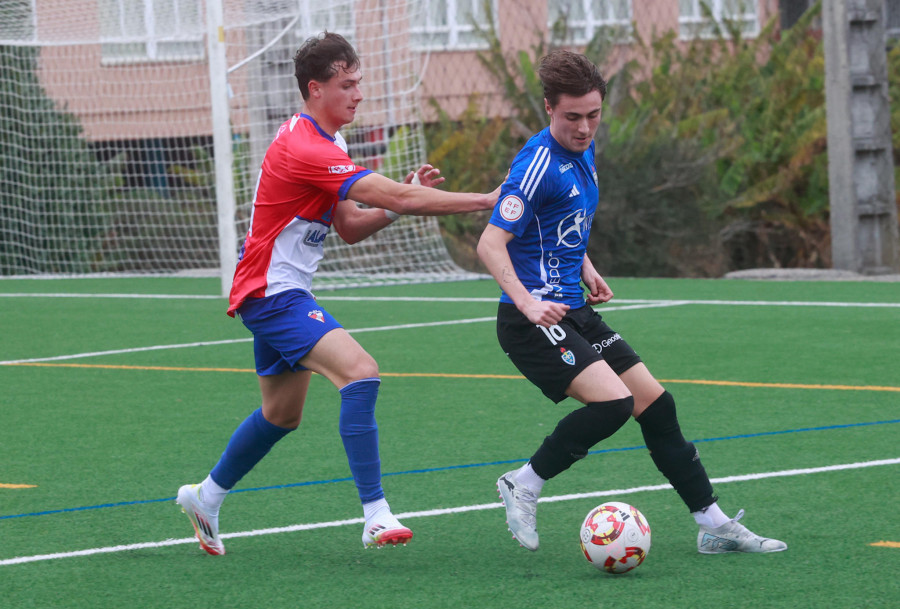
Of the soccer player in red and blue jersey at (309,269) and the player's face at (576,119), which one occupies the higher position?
the player's face at (576,119)

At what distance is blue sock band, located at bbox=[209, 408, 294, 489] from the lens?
5.35 meters

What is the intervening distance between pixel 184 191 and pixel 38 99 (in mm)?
2249

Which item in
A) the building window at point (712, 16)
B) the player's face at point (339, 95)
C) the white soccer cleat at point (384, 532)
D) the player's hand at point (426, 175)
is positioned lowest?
the white soccer cleat at point (384, 532)

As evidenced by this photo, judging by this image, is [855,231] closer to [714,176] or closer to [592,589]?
[714,176]

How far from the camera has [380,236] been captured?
18.2 metres

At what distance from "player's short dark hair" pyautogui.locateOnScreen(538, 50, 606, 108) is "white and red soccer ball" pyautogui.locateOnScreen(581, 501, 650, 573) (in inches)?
57.2

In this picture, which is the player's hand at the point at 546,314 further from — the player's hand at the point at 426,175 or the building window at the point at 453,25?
the building window at the point at 453,25

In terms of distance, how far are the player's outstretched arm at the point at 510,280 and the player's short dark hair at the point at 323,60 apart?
0.83 m

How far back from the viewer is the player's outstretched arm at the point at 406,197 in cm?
501

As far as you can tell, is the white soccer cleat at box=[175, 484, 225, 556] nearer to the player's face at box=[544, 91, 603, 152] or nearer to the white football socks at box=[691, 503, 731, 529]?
the white football socks at box=[691, 503, 731, 529]

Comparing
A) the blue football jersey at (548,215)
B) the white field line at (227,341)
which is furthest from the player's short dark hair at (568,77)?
the white field line at (227,341)

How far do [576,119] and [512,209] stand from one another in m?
0.39

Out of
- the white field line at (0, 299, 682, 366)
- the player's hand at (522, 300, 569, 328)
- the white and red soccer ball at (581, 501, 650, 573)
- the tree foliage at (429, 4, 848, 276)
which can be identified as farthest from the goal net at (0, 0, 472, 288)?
the white and red soccer ball at (581, 501, 650, 573)

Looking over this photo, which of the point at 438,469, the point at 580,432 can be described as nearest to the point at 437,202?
the point at 580,432
